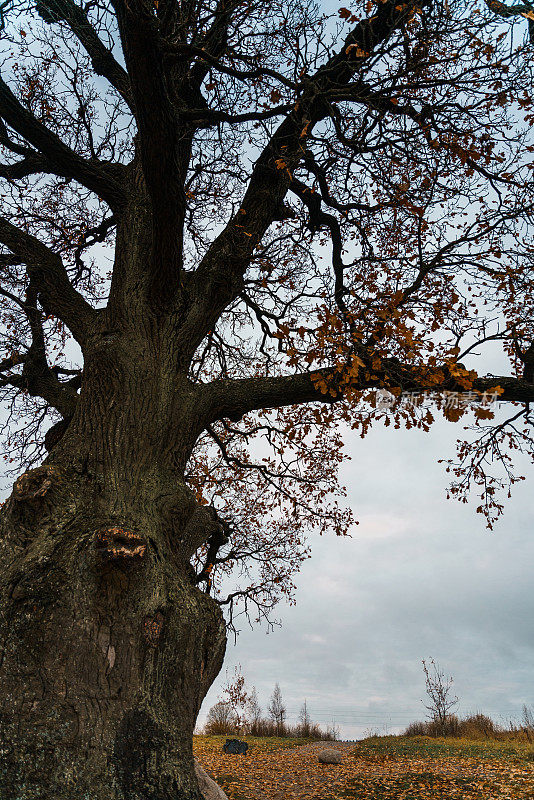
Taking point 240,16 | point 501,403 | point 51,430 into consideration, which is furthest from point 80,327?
point 501,403

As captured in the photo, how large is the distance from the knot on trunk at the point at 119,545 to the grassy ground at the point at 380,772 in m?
5.44

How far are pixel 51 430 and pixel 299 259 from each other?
4.70 metres

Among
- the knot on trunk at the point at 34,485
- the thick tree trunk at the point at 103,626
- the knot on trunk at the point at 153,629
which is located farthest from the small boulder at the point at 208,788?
the knot on trunk at the point at 34,485

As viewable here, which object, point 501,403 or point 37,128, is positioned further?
point 501,403

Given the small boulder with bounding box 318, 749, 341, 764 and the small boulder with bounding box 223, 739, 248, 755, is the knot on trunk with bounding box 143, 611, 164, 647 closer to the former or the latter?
the small boulder with bounding box 318, 749, 341, 764

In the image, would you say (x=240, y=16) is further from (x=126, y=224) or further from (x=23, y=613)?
(x=23, y=613)

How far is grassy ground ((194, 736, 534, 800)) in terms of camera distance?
272 inches

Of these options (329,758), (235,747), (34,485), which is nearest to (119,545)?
(34,485)

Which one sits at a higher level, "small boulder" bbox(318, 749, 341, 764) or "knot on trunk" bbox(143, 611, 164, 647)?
"knot on trunk" bbox(143, 611, 164, 647)

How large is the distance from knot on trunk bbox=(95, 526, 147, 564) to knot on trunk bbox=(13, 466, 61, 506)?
638mm

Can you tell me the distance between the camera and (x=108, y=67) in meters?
7.14

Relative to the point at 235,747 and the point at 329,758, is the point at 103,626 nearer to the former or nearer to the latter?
the point at 329,758

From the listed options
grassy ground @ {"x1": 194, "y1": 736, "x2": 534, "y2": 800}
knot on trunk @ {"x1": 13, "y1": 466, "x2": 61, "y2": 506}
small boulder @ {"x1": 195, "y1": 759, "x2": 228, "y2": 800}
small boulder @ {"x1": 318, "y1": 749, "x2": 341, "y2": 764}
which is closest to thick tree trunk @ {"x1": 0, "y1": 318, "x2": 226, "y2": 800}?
knot on trunk @ {"x1": 13, "y1": 466, "x2": 61, "y2": 506}

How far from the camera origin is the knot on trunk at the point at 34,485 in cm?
371
